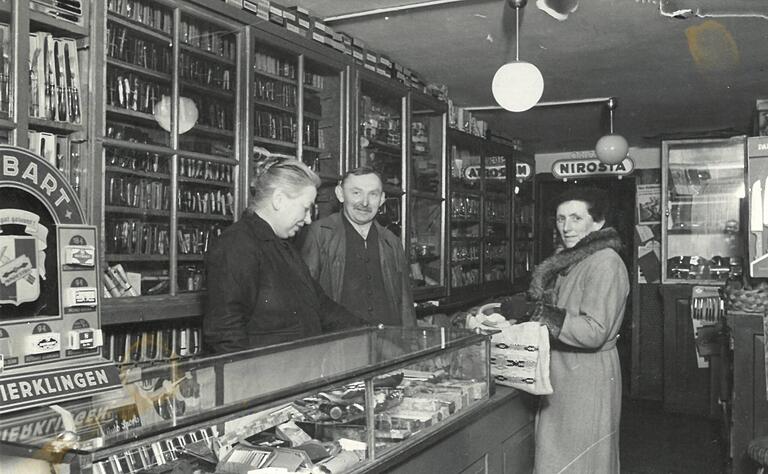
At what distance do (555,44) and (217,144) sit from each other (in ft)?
7.92

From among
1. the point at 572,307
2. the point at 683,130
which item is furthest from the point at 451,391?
the point at 683,130

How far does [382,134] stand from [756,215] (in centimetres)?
245

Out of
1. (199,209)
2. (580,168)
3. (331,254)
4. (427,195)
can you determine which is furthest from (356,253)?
(580,168)

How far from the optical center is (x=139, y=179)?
322 cm

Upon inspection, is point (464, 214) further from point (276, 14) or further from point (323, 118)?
point (276, 14)

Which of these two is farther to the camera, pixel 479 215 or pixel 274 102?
pixel 479 215

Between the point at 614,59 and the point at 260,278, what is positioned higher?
the point at 614,59

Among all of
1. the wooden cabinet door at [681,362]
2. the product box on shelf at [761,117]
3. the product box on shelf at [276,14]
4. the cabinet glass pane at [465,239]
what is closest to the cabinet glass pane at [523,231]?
the cabinet glass pane at [465,239]

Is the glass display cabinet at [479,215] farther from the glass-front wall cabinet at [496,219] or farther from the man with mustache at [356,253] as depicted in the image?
the man with mustache at [356,253]

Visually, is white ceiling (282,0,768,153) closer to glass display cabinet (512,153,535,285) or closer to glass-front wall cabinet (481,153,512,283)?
glass-front wall cabinet (481,153,512,283)

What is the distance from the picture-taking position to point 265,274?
2.67 meters

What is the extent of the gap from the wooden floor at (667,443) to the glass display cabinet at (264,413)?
2934 millimetres

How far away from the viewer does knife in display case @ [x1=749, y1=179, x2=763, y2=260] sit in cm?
388

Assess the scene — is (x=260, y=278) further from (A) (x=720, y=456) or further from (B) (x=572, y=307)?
(A) (x=720, y=456)
